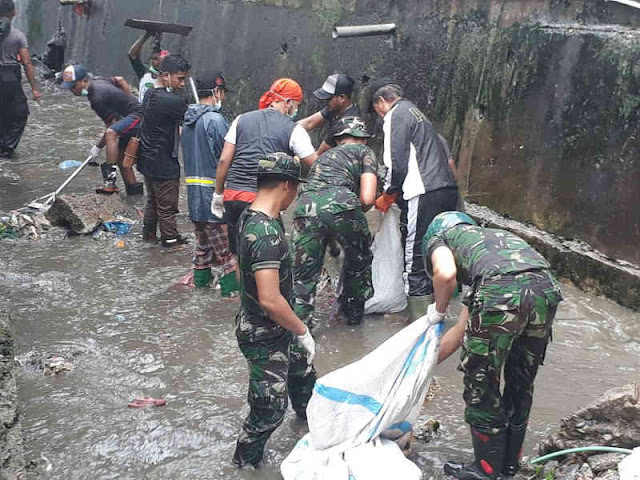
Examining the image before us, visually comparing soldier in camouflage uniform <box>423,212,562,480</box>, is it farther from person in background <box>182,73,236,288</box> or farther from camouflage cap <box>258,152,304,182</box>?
person in background <box>182,73,236,288</box>

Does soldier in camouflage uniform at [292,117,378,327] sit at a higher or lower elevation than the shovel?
higher

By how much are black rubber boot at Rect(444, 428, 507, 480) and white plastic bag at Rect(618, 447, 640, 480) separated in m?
0.59

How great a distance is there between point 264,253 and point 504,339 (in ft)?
3.75

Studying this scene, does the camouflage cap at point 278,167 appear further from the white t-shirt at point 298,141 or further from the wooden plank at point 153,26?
the wooden plank at point 153,26

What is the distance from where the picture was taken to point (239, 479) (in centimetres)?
383

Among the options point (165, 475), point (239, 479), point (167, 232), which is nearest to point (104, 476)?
point (165, 475)

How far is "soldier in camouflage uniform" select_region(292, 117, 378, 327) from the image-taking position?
507cm

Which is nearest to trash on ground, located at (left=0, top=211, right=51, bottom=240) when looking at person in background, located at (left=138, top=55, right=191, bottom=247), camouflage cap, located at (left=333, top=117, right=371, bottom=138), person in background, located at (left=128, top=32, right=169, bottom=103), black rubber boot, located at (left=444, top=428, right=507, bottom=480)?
person in background, located at (left=138, top=55, right=191, bottom=247)

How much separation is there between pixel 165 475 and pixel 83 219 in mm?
4175

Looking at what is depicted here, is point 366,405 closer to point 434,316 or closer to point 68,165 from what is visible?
point 434,316

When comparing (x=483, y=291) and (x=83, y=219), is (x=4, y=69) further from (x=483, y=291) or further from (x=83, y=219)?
(x=483, y=291)

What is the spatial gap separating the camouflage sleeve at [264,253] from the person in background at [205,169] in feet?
8.55

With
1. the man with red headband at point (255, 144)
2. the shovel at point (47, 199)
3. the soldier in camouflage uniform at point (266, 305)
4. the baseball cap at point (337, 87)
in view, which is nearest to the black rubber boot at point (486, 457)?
the soldier in camouflage uniform at point (266, 305)

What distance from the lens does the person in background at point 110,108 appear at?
7.91m
